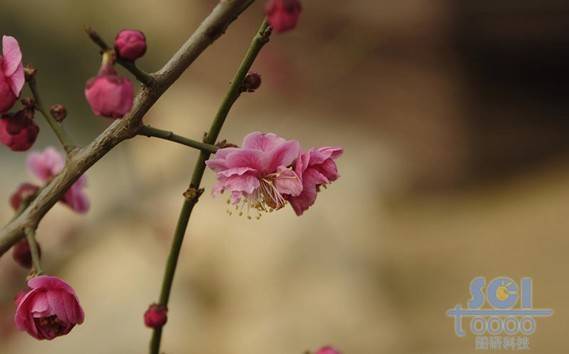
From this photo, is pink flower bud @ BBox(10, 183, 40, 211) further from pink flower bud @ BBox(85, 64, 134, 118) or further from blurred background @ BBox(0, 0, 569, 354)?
blurred background @ BBox(0, 0, 569, 354)

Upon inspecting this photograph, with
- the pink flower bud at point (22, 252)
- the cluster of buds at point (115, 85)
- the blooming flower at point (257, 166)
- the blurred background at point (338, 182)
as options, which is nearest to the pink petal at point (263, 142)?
the blooming flower at point (257, 166)

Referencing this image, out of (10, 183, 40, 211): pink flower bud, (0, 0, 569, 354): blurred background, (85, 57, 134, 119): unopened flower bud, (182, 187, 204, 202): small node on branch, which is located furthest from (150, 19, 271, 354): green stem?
(0, 0, 569, 354): blurred background

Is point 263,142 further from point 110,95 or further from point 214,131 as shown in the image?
point 110,95

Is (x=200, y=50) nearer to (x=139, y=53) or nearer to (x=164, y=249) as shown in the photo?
(x=139, y=53)

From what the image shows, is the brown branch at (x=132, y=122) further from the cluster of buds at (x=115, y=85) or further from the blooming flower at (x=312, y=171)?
the blooming flower at (x=312, y=171)

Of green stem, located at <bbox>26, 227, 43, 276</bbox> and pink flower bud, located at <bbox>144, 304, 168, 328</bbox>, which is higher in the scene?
green stem, located at <bbox>26, 227, 43, 276</bbox>

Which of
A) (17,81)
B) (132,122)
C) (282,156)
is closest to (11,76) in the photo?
(17,81)

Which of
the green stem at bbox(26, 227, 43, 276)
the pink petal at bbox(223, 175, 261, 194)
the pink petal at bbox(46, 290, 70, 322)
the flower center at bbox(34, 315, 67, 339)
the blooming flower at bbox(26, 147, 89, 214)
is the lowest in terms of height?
the flower center at bbox(34, 315, 67, 339)
